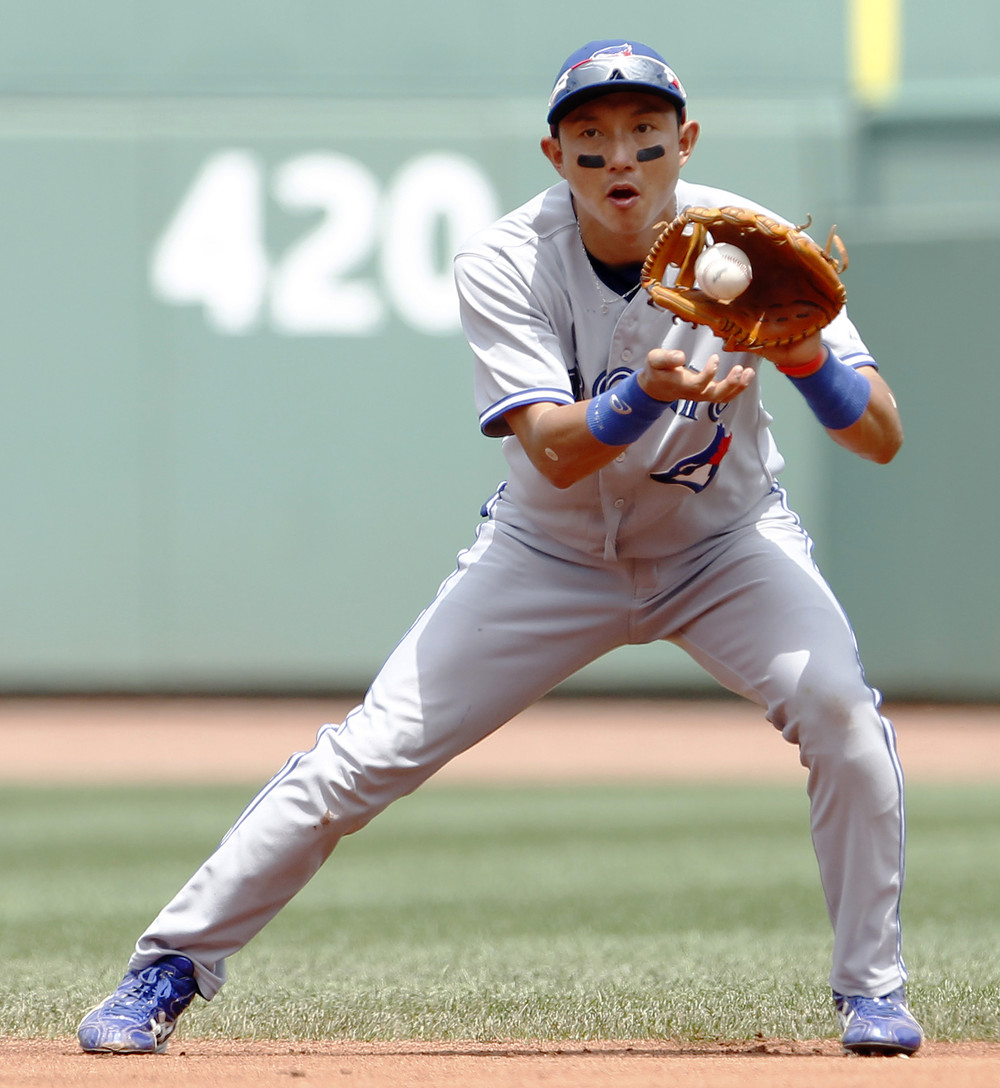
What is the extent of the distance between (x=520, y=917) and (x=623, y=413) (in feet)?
8.02

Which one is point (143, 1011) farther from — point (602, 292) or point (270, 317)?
point (270, 317)

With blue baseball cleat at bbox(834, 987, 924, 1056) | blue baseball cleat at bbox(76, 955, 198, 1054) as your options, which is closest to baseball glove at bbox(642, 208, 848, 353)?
blue baseball cleat at bbox(834, 987, 924, 1056)

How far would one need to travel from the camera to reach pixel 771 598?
2.90 m

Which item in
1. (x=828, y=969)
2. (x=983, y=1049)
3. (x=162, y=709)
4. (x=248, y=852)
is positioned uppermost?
(x=248, y=852)

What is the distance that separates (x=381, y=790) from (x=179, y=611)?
8.39m

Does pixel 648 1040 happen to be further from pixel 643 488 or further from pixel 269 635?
pixel 269 635

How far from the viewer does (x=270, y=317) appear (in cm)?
1109

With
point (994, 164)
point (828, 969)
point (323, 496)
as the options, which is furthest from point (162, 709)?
point (828, 969)

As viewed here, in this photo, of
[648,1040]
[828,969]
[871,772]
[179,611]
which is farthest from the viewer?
[179,611]

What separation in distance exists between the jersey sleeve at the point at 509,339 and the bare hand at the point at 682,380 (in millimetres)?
289

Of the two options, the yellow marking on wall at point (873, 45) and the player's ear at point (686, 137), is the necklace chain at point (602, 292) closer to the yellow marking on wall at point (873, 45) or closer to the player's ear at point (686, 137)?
the player's ear at point (686, 137)

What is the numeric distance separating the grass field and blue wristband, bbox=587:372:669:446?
1.14 meters

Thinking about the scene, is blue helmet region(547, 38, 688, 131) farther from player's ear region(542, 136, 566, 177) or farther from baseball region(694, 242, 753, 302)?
baseball region(694, 242, 753, 302)

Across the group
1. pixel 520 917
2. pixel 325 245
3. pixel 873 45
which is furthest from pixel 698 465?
pixel 873 45
